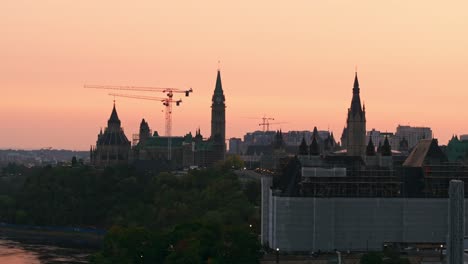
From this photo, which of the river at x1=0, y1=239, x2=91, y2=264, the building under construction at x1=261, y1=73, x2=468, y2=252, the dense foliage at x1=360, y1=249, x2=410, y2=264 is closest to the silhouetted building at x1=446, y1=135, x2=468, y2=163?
the building under construction at x1=261, y1=73, x2=468, y2=252

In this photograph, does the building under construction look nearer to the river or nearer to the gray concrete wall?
the gray concrete wall

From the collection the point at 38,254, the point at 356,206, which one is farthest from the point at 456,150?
the point at 38,254

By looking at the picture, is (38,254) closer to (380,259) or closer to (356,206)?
(356,206)

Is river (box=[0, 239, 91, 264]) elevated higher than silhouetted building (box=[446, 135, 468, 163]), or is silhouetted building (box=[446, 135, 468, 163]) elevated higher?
silhouetted building (box=[446, 135, 468, 163])

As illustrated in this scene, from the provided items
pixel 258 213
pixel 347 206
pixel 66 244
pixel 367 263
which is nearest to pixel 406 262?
pixel 367 263

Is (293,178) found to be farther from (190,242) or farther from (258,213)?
(258,213)
